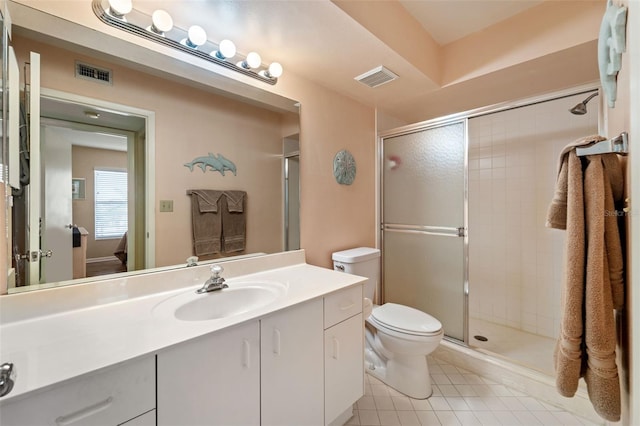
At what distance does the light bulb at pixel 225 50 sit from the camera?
1365mm

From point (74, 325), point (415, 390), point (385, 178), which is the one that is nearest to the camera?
point (74, 325)

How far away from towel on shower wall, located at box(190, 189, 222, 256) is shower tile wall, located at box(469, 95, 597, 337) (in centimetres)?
200

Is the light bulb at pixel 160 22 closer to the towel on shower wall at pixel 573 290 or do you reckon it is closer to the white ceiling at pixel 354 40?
the white ceiling at pixel 354 40

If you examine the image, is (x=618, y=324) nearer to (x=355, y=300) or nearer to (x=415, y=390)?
(x=355, y=300)

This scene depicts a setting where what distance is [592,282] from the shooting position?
0.64 meters

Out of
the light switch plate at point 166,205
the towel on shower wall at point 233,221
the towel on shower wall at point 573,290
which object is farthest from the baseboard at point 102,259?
the towel on shower wall at point 573,290

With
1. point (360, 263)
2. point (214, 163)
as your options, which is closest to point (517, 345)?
point (360, 263)

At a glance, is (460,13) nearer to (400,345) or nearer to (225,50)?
(225,50)

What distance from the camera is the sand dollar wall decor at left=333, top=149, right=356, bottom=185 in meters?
2.06

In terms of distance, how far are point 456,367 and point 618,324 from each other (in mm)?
1503

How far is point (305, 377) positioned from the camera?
3.67 feet

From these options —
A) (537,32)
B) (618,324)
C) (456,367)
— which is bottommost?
(456,367)

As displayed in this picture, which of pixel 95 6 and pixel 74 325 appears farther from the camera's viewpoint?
pixel 95 6

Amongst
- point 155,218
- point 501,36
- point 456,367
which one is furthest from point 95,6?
point 456,367
